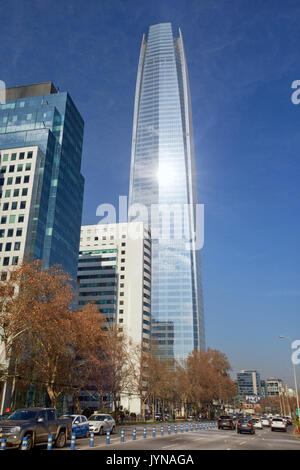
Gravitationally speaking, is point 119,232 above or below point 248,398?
above

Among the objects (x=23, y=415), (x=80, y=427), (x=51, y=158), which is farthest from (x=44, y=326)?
(x=51, y=158)

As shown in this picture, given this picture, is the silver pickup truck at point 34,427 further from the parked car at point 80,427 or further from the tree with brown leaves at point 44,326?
the tree with brown leaves at point 44,326

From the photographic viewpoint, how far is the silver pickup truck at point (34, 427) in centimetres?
1916

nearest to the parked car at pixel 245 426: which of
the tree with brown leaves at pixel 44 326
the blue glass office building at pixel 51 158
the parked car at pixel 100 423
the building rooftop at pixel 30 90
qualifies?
the parked car at pixel 100 423

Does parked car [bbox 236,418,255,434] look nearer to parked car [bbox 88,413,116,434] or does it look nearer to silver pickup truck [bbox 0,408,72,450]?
parked car [bbox 88,413,116,434]

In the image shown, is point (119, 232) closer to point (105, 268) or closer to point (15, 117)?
point (105, 268)

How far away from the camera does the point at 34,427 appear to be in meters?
20.5

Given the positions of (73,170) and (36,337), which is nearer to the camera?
(36,337)

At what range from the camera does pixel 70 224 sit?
338ft

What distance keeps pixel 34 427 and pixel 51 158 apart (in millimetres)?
86206

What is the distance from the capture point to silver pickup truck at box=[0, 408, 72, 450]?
19.2 metres

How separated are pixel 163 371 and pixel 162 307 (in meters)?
103
